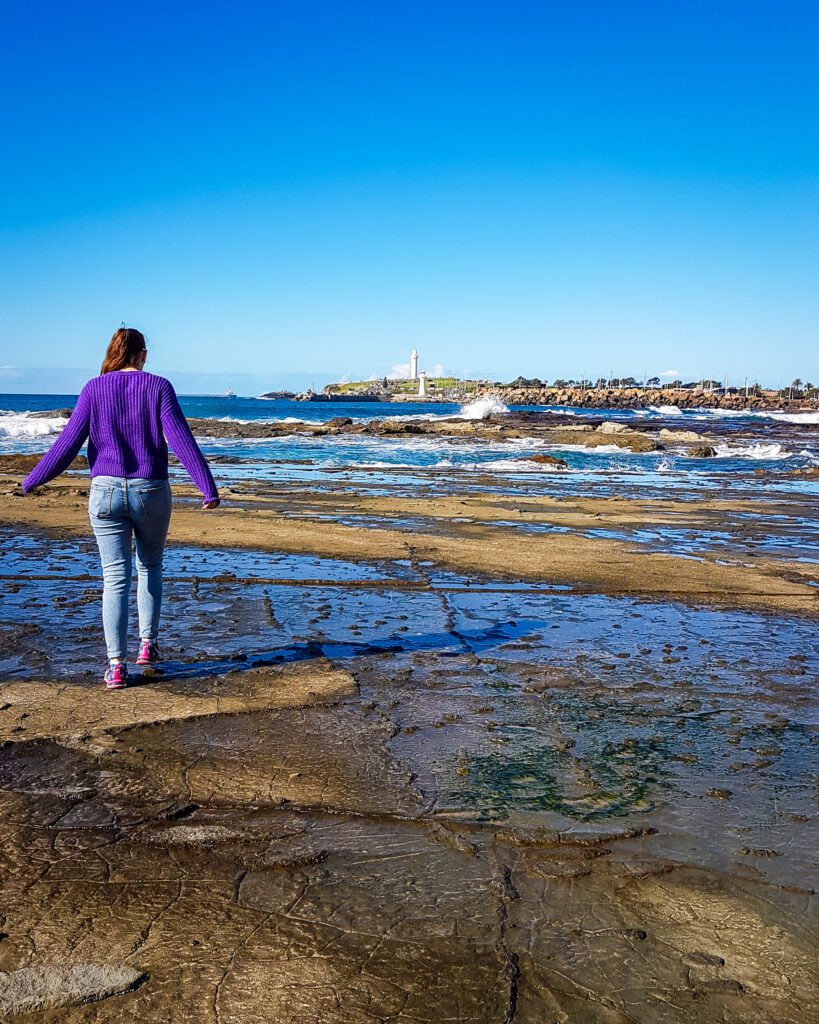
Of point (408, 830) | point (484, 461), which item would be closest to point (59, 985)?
point (408, 830)

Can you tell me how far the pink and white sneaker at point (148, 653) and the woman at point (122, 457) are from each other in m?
0.31

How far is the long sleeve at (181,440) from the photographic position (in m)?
4.55

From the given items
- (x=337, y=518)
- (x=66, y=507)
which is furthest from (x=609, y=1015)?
(x=66, y=507)

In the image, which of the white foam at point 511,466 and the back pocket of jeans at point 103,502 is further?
the white foam at point 511,466

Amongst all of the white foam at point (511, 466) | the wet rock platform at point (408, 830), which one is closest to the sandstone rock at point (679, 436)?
the white foam at point (511, 466)

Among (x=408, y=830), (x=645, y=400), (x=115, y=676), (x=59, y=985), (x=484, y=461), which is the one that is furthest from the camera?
(x=645, y=400)

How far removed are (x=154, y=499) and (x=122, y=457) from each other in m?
0.28

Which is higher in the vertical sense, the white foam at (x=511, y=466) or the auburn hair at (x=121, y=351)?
the auburn hair at (x=121, y=351)

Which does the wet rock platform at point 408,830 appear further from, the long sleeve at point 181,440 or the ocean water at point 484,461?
the ocean water at point 484,461

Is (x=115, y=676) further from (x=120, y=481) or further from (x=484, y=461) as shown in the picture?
(x=484, y=461)

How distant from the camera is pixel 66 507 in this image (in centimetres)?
1282

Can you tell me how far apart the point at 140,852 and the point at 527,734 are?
1.87m

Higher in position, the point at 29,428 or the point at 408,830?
the point at 29,428

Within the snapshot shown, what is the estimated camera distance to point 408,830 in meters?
3.01
